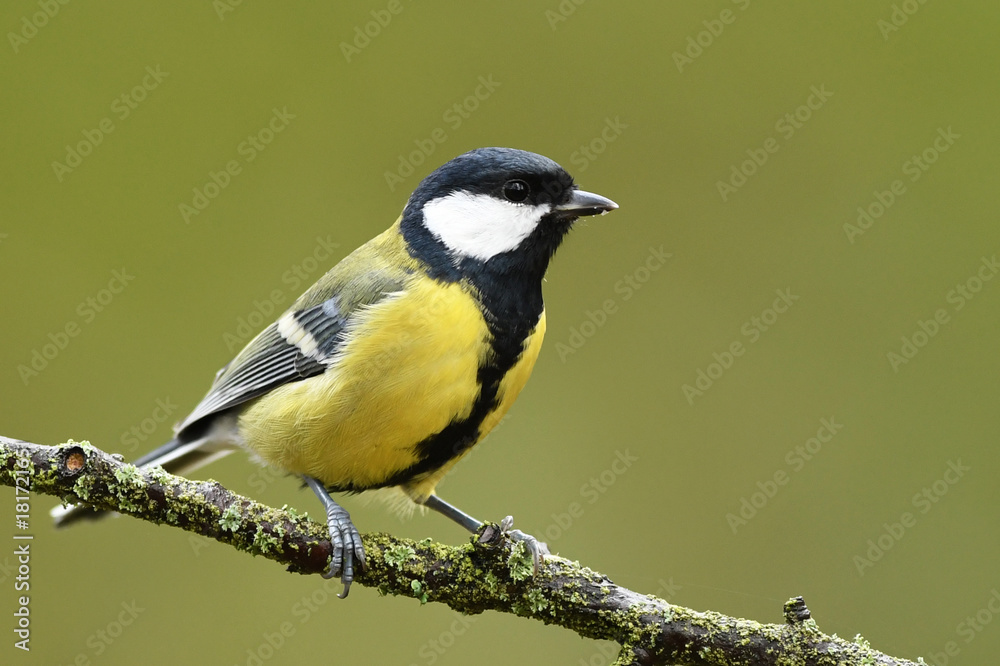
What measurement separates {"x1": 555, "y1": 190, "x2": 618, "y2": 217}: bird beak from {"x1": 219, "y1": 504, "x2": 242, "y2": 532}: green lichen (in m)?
1.15

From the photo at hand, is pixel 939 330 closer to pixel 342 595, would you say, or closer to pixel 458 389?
pixel 458 389

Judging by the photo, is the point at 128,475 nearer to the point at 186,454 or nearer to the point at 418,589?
the point at 418,589

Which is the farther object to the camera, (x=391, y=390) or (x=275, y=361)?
(x=275, y=361)

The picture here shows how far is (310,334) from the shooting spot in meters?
2.51

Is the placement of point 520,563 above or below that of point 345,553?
above

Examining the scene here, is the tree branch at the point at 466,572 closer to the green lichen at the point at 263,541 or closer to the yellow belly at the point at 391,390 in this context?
the green lichen at the point at 263,541

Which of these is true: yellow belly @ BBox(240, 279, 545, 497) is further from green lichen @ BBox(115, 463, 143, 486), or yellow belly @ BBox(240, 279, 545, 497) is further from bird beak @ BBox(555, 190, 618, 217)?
green lichen @ BBox(115, 463, 143, 486)

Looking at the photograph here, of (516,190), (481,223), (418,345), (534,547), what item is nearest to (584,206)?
(516,190)

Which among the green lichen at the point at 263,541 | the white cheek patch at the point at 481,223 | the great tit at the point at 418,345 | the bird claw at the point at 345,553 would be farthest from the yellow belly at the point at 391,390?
the green lichen at the point at 263,541

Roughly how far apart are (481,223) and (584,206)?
0.30m

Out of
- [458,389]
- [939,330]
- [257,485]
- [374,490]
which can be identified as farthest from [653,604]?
[939,330]

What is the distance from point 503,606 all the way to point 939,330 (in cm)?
328

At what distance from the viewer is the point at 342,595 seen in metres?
2.10

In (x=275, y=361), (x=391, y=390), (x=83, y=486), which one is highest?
(x=391, y=390)
